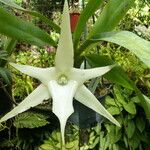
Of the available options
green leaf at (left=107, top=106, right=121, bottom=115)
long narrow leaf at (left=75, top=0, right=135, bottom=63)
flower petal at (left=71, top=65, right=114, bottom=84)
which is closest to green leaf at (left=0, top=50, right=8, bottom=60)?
long narrow leaf at (left=75, top=0, right=135, bottom=63)

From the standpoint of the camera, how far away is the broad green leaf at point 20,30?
2.27 feet

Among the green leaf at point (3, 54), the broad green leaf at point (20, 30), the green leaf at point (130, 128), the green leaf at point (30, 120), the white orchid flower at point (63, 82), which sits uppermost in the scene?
the broad green leaf at point (20, 30)

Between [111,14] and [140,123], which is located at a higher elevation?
[111,14]

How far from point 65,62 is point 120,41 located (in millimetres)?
100


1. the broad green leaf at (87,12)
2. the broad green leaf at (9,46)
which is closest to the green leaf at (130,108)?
the broad green leaf at (9,46)

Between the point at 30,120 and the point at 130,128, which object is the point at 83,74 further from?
the point at 130,128

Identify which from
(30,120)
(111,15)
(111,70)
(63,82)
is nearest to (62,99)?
(63,82)

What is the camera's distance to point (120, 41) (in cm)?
64

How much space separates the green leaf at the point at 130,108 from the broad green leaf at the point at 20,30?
90 cm

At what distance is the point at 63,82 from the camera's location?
1.99 feet

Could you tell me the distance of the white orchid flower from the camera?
0.59 meters

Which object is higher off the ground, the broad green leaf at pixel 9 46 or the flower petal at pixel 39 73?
the broad green leaf at pixel 9 46

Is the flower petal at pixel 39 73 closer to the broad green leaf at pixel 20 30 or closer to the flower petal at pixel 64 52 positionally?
the flower petal at pixel 64 52

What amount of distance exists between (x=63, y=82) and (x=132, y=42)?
129mm
